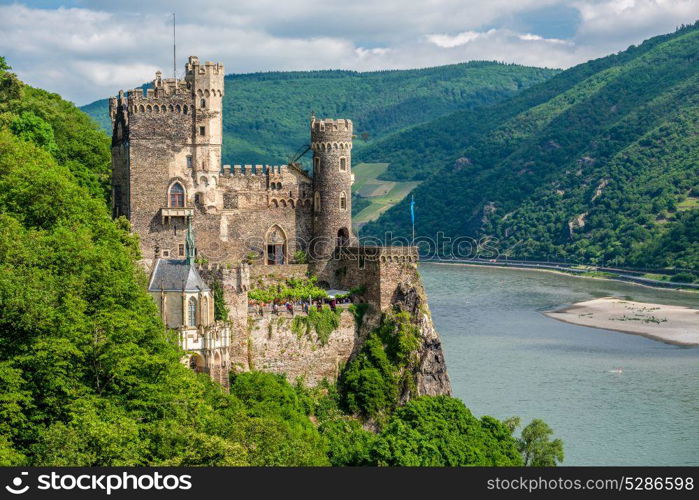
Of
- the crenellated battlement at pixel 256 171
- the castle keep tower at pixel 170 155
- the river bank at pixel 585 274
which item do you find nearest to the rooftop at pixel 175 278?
the castle keep tower at pixel 170 155

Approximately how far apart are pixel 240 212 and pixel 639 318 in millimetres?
56541

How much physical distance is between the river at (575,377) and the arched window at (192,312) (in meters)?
20.9

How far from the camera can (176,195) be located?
192 ft

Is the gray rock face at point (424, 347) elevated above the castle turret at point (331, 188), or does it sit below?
below

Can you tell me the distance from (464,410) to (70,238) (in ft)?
68.3

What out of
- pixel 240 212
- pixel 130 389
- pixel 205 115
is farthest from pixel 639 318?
pixel 130 389

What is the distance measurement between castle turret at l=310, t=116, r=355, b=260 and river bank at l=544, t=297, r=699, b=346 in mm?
42544

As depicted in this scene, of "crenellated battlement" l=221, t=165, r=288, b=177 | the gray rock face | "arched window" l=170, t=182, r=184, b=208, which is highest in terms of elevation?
"crenellated battlement" l=221, t=165, r=288, b=177

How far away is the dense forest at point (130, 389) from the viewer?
3419cm

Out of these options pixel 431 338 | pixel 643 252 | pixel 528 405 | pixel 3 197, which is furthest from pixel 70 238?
pixel 643 252

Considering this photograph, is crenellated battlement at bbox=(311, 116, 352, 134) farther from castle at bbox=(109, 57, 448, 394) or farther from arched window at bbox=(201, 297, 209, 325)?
arched window at bbox=(201, 297, 209, 325)

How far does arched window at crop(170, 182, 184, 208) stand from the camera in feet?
192

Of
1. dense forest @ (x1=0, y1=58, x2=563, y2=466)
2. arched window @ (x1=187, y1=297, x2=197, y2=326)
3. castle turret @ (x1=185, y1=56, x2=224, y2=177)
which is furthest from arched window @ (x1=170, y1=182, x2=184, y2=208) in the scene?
arched window @ (x1=187, y1=297, x2=197, y2=326)

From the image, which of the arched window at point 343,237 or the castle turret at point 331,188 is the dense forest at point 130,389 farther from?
the castle turret at point 331,188
